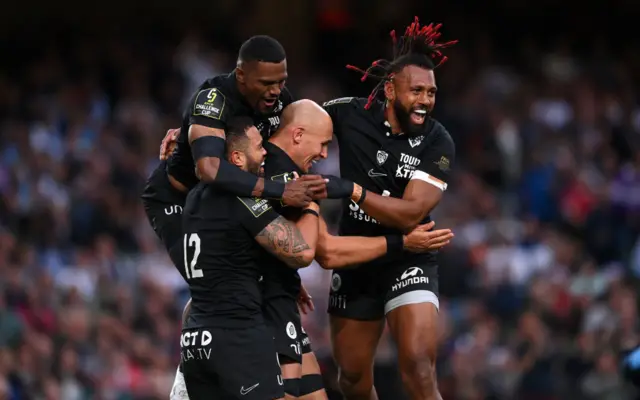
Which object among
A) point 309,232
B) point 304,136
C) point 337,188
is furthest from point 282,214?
point 304,136

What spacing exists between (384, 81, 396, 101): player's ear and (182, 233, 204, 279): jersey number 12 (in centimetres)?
180

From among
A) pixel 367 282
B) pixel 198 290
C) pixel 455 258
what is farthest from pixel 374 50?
pixel 198 290

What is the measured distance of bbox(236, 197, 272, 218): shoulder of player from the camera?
7262 mm

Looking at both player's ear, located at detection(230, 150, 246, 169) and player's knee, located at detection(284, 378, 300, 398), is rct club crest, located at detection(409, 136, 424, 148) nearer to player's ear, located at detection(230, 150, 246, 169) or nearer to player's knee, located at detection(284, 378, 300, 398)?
player's ear, located at detection(230, 150, 246, 169)

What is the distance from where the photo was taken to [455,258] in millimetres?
13914

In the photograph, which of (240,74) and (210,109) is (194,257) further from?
(240,74)

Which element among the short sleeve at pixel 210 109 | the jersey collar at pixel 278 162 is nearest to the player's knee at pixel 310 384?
the jersey collar at pixel 278 162

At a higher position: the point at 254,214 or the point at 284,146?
the point at 284,146

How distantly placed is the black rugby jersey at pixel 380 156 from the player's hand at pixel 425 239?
212mm

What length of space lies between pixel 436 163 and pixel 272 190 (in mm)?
1416

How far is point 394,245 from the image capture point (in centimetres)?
808

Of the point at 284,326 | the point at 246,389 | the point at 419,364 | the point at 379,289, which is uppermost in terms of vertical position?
the point at 379,289

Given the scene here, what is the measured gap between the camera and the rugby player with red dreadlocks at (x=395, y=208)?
8094 mm

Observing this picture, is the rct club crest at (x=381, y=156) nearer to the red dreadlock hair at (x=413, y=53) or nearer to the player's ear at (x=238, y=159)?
the red dreadlock hair at (x=413, y=53)
